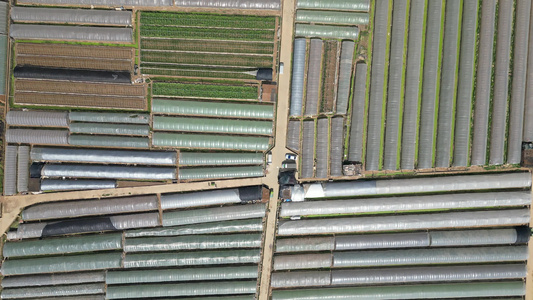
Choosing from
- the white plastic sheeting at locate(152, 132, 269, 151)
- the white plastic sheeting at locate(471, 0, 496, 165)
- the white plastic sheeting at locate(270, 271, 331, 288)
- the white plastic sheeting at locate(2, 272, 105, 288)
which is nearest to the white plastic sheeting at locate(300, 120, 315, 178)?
the white plastic sheeting at locate(152, 132, 269, 151)

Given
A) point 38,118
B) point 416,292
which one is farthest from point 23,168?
point 416,292

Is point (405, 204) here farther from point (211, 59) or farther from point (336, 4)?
point (211, 59)

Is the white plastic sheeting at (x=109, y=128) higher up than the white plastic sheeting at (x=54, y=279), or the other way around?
the white plastic sheeting at (x=109, y=128)

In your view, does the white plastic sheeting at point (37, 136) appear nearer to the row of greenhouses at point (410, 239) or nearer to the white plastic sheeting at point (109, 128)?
the white plastic sheeting at point (109, 128)

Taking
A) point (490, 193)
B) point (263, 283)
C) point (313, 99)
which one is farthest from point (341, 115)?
point (263, 283)

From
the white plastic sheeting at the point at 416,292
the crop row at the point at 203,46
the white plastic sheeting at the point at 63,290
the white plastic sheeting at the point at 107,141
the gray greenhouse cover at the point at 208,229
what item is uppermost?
the crop row at the point at 203,46

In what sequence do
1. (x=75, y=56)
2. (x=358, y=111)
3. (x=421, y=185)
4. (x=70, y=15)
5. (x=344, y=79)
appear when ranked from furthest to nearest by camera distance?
(x=75, y=56), (x=70, y=15), (x=344, y=79), (x=358, y=111), (x=421, y=185)

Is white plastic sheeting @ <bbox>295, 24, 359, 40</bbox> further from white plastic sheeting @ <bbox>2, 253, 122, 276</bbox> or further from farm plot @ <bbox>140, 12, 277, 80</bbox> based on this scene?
white plastic sheeting @ <bbox>2, 253, 122, 276</bbox>

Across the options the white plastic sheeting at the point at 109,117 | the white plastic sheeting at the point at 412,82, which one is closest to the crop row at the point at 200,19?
the white plastic sheeting at the point at 109,117
